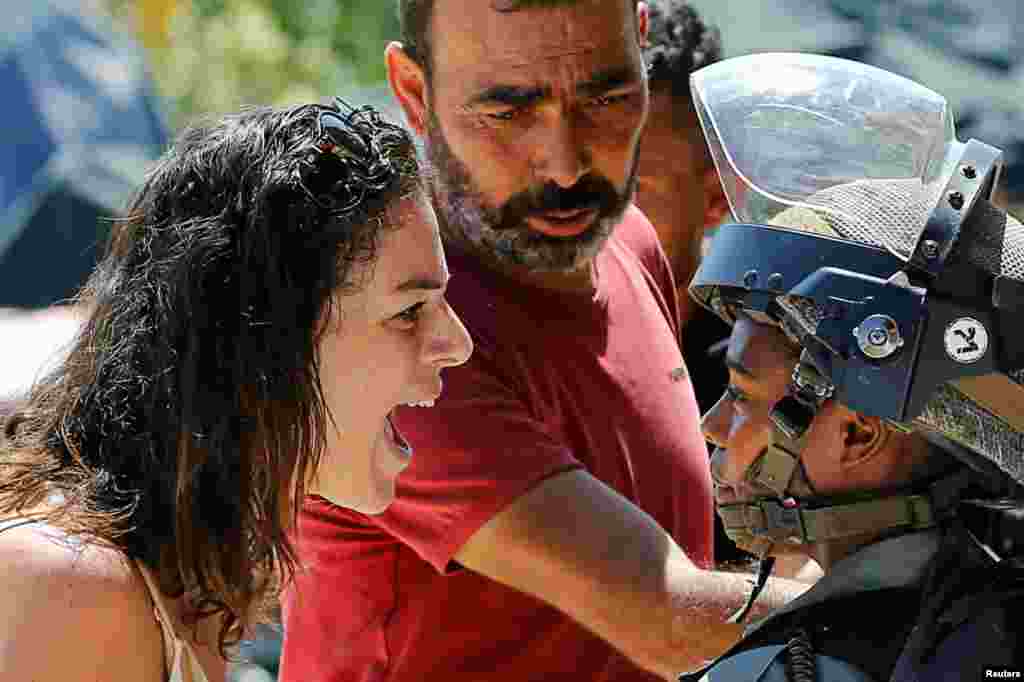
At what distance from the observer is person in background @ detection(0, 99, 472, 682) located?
188 centimetres

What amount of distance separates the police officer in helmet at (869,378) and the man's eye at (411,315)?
42cm

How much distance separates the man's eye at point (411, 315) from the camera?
2.21 m

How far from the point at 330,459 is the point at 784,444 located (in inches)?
24.7

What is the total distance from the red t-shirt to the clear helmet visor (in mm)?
655

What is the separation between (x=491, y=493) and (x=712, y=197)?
6.40 feet

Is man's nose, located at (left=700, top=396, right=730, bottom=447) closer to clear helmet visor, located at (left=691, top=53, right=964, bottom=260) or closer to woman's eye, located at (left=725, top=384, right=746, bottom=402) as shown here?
woman's eye, located at (left=725, top=384, right=746, bottom=402)

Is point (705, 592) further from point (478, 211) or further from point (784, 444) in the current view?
point (478, 211)

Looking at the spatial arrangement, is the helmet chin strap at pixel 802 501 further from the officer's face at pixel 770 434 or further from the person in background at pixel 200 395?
the person in background at pixel 200 395

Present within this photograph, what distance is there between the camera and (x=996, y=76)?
18.8 feet

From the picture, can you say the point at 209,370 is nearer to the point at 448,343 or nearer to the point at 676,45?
the point at 448,343

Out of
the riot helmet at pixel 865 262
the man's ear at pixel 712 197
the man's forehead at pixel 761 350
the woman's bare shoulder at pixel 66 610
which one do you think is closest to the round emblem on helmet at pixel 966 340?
the riot helmet at pixel 865 262

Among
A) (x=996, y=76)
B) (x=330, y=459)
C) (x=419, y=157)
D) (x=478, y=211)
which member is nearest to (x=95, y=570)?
(x=330, y=459)

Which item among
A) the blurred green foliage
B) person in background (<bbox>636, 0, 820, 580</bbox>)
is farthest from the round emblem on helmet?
the blurred green foliage

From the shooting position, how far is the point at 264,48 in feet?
22.8
